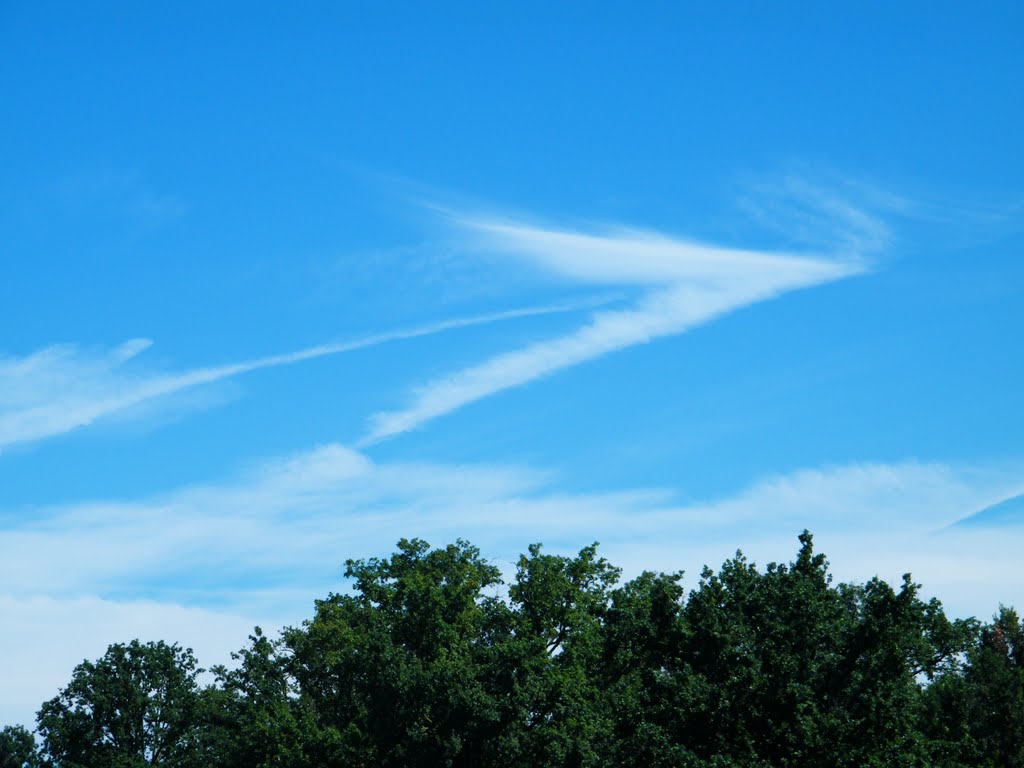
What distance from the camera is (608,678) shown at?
5519cm

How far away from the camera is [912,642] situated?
1515 inches

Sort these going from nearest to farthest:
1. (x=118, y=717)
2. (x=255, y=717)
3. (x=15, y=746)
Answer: (x=255, y=717), (x=118, y=717), (x=15, y=746)

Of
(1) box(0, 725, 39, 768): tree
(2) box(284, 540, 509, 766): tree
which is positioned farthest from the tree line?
(1) box(0, 725, 39, 768): tree

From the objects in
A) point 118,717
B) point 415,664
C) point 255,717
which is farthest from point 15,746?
point 415,664

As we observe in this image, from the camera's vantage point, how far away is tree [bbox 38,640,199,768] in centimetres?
9275

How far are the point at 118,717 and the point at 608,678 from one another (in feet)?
183

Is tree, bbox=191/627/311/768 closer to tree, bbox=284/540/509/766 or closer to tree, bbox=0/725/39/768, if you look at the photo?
tree, bbox=284/540/509/766

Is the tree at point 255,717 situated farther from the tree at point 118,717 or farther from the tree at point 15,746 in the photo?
the tree at point 15,746

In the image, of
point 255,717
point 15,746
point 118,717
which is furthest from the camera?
point 15,746

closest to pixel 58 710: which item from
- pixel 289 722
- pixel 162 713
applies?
pixel 162 713

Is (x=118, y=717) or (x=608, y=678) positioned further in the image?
(x=118, y=717)

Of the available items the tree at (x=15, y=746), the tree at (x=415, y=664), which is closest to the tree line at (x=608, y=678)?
the tree at (x=415, y=664)

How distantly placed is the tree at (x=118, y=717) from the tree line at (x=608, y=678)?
1.52 metres

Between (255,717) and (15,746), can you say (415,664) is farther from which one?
(15,746)
